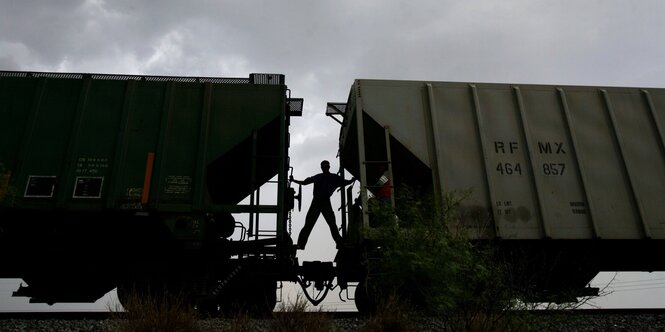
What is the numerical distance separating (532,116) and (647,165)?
2.00 metres

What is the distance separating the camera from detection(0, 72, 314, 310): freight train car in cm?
597

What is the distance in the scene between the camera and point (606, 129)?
691 centimetres

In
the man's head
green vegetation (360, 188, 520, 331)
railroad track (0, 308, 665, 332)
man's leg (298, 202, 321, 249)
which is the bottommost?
railroad track (0, 308, 665, 332)

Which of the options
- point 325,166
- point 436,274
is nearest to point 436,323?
point 436,274


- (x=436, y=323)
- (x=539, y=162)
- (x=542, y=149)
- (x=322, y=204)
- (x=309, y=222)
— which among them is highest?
(x=542, y=149)

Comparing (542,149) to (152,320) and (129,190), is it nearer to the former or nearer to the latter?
(152,320)

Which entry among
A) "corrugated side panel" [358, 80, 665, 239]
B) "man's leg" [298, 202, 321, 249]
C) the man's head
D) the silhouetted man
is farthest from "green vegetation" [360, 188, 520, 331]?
the man's head

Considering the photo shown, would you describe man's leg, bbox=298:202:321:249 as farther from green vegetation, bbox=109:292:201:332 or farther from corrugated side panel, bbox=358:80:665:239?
green vegetation, bbox=109:292:201:332

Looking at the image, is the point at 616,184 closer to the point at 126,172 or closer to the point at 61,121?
the point at 126,172

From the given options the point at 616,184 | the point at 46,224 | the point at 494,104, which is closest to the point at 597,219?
the point at 616,184

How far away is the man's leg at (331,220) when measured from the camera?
684cm

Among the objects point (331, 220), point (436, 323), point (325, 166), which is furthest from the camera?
point (325, 166)

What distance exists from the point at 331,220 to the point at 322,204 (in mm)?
308

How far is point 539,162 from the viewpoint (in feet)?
21.4
